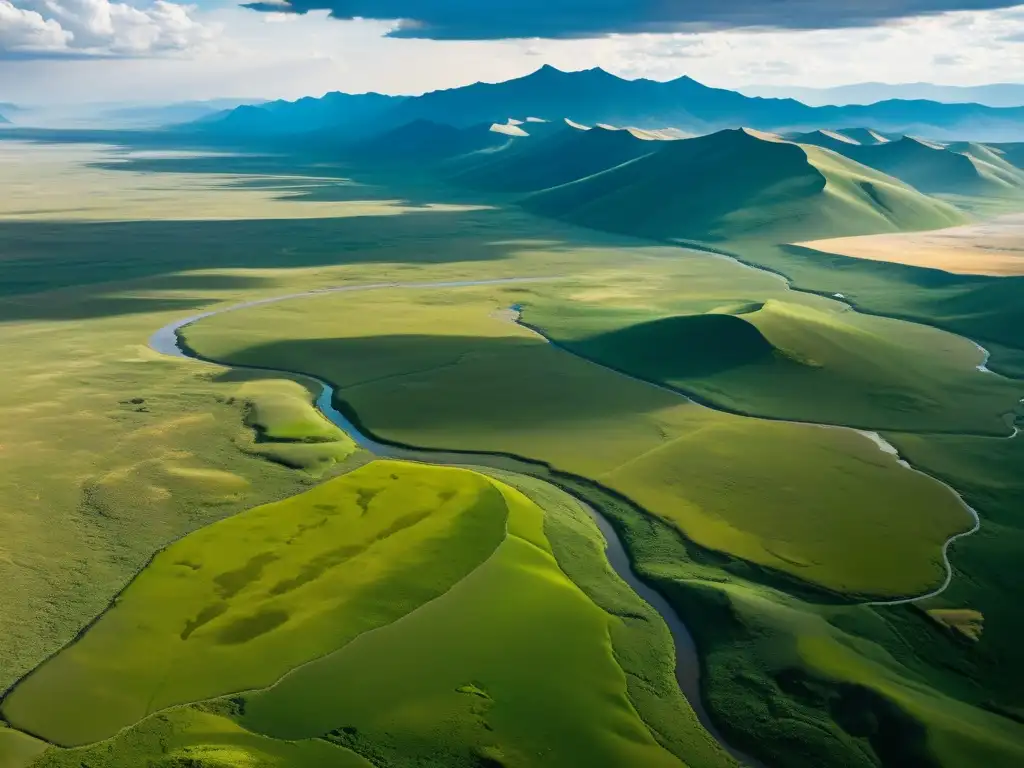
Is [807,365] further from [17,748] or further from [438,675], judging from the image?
[17,748]

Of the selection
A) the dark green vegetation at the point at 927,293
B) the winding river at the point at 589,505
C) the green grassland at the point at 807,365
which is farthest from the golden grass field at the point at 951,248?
the winding river at the point at 589,505

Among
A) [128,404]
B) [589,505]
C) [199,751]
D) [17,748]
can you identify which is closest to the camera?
[199,751]

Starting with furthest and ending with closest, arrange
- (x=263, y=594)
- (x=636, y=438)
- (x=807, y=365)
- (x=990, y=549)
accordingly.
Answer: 1. (x=807, y=365)
2. (x=636, y=438)
3. (x=990, y=549)
4. (x=263, y=594)

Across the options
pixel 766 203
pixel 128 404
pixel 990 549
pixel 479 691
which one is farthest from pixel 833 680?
pixel 766 203

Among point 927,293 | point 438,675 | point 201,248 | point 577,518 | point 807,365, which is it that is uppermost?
point 807,365

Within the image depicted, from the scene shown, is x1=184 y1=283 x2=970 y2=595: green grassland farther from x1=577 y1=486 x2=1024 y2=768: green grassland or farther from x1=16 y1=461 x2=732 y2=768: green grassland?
x1=16 y1=461 x2=732 y2=768: green grassland

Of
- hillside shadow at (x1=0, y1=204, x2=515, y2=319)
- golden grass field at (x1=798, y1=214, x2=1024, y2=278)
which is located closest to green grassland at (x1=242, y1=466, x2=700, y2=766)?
hillside shadow at (x1=0, y1=204, x2=515, y2=319)

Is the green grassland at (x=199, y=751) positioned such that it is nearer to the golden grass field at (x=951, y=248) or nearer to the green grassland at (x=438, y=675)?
the green grassland at (x=438, y=675)
